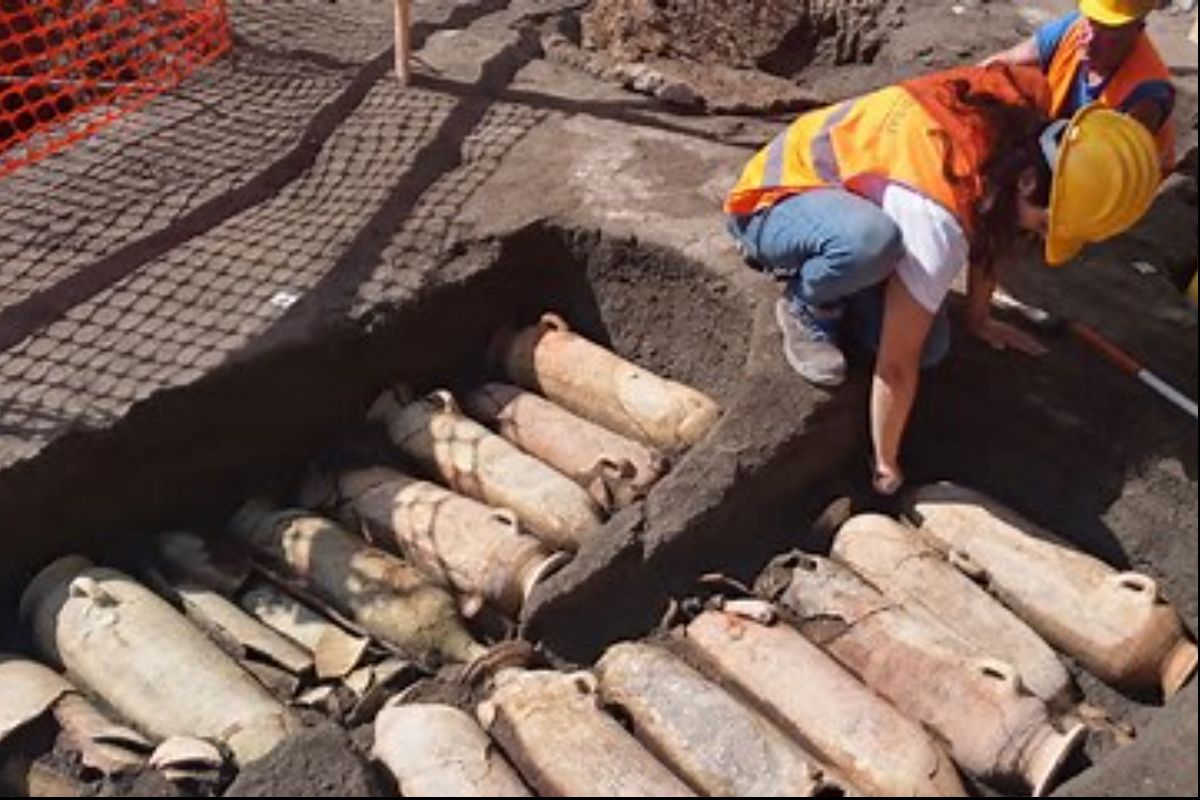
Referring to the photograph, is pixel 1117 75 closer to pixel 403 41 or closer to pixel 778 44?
pixel 778 44

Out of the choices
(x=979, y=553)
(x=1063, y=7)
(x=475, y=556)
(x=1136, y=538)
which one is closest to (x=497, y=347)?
(x=475, y=556)

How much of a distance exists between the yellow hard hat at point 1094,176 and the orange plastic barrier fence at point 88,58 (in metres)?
4.41

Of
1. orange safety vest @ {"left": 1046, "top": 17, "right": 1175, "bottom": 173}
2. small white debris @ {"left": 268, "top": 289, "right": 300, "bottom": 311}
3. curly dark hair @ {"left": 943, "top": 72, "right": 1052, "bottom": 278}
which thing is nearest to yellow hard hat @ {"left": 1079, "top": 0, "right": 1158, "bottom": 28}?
orange safety vest @ {"left": 1046, "top": 17, "right": 1175, "bottom": 173}

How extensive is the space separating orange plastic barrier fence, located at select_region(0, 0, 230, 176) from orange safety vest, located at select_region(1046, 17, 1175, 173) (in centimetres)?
412

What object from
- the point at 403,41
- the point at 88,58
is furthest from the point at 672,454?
the point at 88,58

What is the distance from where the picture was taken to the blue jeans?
475cm

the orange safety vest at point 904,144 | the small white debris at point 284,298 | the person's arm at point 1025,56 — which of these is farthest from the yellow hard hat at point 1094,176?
the small white debris at point 284,298

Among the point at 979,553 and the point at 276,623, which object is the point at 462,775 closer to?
the point at 276,623

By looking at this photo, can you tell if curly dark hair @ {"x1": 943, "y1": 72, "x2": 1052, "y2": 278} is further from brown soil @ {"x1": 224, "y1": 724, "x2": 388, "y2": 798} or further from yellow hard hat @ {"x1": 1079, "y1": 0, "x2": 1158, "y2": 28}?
brown soil @ {"x1": 224, "y1": 724, "x2": 388, "y2": 798}

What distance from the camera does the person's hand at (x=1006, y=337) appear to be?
5137mm

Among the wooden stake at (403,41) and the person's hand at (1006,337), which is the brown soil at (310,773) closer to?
the person's hand at (1006,337)

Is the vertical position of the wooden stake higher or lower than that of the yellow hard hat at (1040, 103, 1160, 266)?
lower

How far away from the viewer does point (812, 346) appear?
5.15 metres

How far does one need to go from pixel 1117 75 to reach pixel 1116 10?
24 cm
